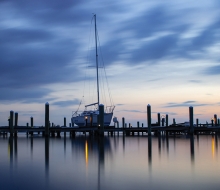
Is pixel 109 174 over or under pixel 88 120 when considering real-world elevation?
under

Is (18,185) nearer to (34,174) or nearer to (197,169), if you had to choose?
(34,174)

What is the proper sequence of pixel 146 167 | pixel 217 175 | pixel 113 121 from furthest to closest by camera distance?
1. pixel 113 121
2. pixel 146 167
3. pixel 217 175

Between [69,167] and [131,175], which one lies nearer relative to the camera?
[131,175]

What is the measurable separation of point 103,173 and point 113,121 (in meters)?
41.6

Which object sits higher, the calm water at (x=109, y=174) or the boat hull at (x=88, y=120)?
the boat hull at (x=88, y=120)

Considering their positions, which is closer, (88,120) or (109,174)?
(109,174)

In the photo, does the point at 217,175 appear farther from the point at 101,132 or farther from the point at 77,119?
the point at 77,119

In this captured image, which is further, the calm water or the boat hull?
the boat hull

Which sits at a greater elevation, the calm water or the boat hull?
the boat hull

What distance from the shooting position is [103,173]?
36.1 ft

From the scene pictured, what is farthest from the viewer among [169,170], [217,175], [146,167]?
[146,167]

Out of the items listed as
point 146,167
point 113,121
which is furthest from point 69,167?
point 113,121

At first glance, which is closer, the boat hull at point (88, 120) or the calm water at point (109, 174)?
the calm water at point (109, 174)

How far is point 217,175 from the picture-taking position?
34.7 feet
